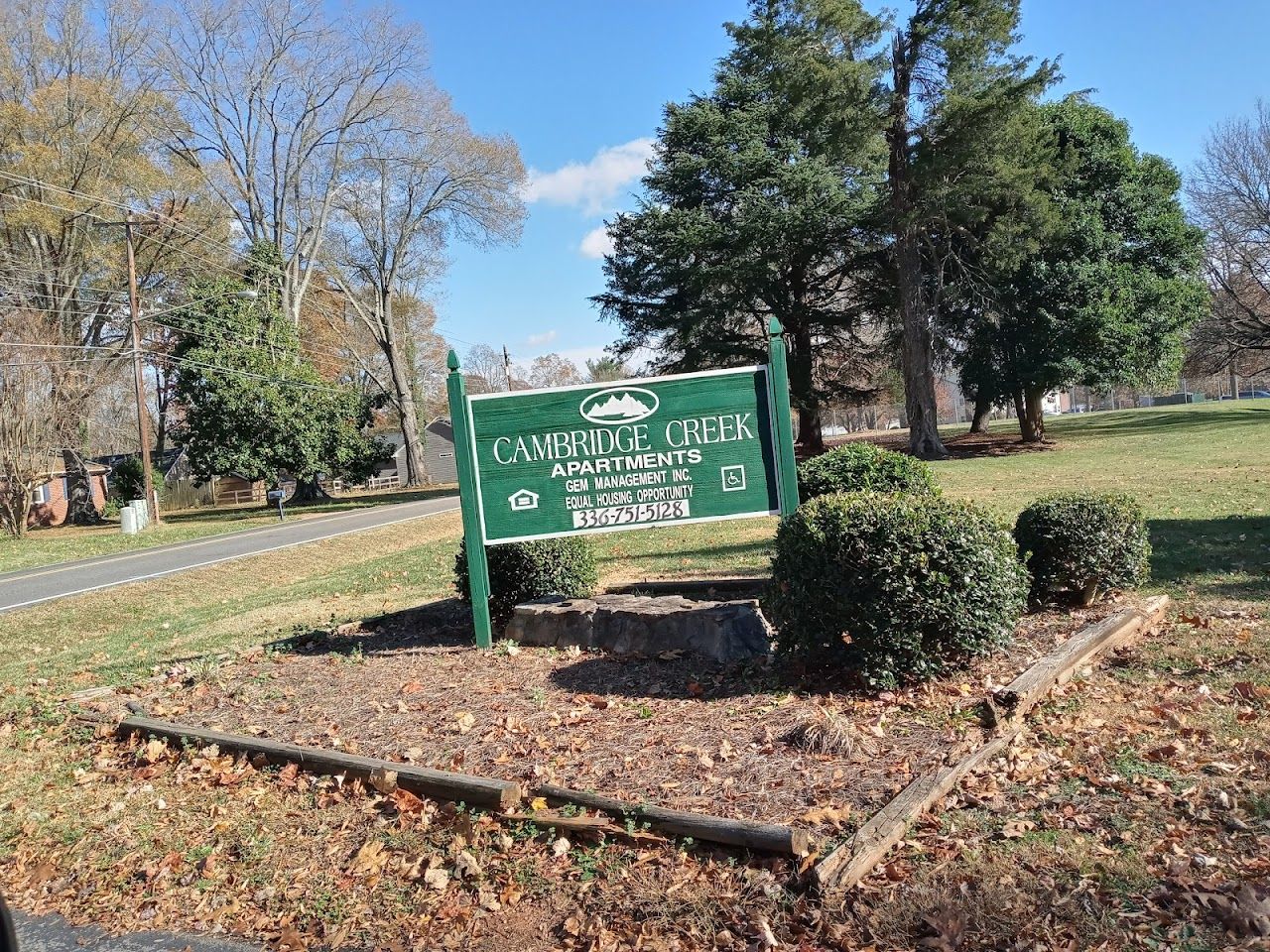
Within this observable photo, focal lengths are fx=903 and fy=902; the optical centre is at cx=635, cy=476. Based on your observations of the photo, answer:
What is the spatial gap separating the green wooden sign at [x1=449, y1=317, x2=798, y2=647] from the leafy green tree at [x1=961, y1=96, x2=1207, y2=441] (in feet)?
84.1

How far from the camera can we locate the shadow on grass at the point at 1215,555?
7336 mm

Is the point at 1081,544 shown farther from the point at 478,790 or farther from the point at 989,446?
the point at 989,446

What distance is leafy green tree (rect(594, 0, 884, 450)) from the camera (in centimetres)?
3212

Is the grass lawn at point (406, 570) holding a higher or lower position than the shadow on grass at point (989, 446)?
lower

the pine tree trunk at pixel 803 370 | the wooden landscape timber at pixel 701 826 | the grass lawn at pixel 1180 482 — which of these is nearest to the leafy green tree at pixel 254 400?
the pine tree trunk at pixel 803 370

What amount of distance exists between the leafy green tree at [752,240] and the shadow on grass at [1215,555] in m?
20.6

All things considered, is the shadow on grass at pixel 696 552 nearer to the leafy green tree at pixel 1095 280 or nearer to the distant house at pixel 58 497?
the leafy green tree at pixel 1095 280

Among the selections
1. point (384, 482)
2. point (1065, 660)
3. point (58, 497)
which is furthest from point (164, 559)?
point (384, 482)

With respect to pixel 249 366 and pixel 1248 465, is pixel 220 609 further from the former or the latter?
pixel 249 366

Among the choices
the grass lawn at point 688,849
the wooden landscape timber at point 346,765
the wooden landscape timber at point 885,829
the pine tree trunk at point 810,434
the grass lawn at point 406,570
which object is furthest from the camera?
the pine tree trunk at point 810,434

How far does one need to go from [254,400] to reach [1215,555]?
30276 mm

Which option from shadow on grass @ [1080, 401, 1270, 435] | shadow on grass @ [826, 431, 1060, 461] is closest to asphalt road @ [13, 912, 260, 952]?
shadow on grass @ [826, 431, 1060, 461]

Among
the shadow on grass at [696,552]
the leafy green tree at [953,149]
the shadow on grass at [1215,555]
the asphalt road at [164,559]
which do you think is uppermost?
the leafy green tree at [953,149]

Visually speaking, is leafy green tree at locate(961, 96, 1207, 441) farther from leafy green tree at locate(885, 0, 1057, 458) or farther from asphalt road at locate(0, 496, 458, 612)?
asphalt road at locate(0, 496, 458, 612)
